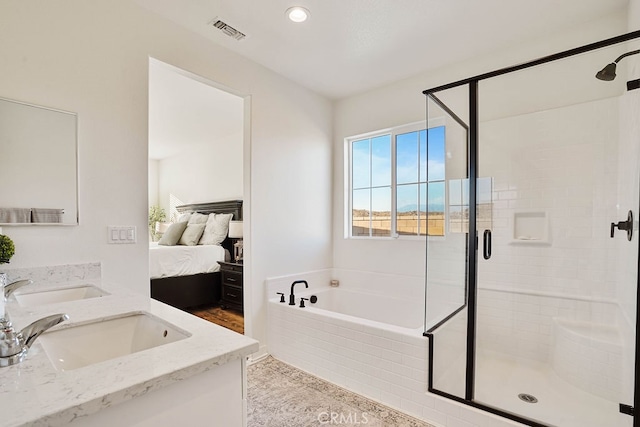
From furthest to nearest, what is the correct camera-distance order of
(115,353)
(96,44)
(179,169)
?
(179,169) < (96,44) < (115,353)

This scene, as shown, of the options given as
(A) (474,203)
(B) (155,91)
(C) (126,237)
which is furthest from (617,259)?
(B) (155,91)

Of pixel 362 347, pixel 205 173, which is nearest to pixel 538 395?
pixel 362 347

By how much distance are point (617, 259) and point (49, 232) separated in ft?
11.2

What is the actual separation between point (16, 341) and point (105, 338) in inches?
13.8

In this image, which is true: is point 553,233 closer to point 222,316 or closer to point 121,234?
point 121,234

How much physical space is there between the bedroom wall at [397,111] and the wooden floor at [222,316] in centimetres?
135

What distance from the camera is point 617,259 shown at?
205 centimetres

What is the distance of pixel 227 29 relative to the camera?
237 centimetres

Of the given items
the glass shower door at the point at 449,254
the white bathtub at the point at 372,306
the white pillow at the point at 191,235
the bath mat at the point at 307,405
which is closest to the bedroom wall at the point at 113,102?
the bath mat at the point at 307,405

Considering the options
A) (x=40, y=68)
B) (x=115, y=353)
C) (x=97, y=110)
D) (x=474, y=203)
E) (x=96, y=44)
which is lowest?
(x=115, y=353)

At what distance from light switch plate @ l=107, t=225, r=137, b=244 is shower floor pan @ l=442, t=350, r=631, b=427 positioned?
2.18 m

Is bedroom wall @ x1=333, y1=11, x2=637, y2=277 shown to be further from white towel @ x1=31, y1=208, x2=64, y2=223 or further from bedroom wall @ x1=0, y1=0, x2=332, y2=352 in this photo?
white towel @ x1=31, y1=208, x2=64, y2=223

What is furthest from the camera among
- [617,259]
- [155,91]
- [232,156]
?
[232,156]

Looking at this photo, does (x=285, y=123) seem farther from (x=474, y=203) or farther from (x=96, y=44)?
(x=474, y=203)
